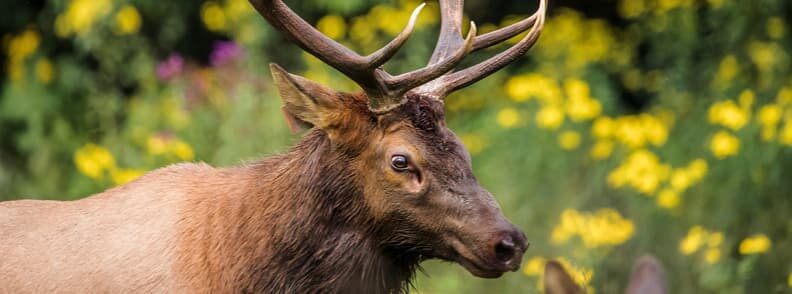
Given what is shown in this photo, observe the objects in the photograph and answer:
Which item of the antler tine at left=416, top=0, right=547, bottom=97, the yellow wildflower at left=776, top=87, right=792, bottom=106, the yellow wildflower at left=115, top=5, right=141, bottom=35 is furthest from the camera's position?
the yellow wildflower at left=115, top=5, right=141, bottom=35

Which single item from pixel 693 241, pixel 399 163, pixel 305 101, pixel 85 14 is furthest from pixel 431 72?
pixel 85 14

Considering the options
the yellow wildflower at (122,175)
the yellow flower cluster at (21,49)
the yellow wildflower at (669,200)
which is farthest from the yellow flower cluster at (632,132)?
the yellow flower cluster at (21,49)

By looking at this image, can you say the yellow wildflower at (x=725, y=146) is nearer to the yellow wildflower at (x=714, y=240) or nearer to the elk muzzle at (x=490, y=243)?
the yellow wildflower at (x=714, y=240)

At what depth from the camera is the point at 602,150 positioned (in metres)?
7.02

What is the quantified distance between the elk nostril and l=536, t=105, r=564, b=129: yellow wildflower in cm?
333

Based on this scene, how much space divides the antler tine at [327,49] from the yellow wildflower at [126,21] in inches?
168

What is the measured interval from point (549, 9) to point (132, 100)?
119 inches

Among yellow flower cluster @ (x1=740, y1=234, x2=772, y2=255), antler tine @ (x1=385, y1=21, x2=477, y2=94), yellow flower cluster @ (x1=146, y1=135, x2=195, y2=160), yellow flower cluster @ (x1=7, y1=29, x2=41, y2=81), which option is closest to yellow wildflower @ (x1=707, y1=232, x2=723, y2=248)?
yellow flower cluster @ (x1=740, y1=234, x2=772, y2=255)

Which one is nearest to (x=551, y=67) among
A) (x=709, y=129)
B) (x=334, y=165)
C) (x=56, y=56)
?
(x=709, y=129)

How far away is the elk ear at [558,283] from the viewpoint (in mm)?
3756

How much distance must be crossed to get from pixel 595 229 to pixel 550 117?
3.59 ft

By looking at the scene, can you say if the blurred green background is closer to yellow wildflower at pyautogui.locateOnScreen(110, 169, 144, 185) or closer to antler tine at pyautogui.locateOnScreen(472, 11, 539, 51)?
yellow wildflower at pyautogui.locateOnScreen(110, 169, 144, 185)

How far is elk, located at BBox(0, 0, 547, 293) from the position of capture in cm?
389

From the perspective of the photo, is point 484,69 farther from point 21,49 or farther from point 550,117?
point 21,49
